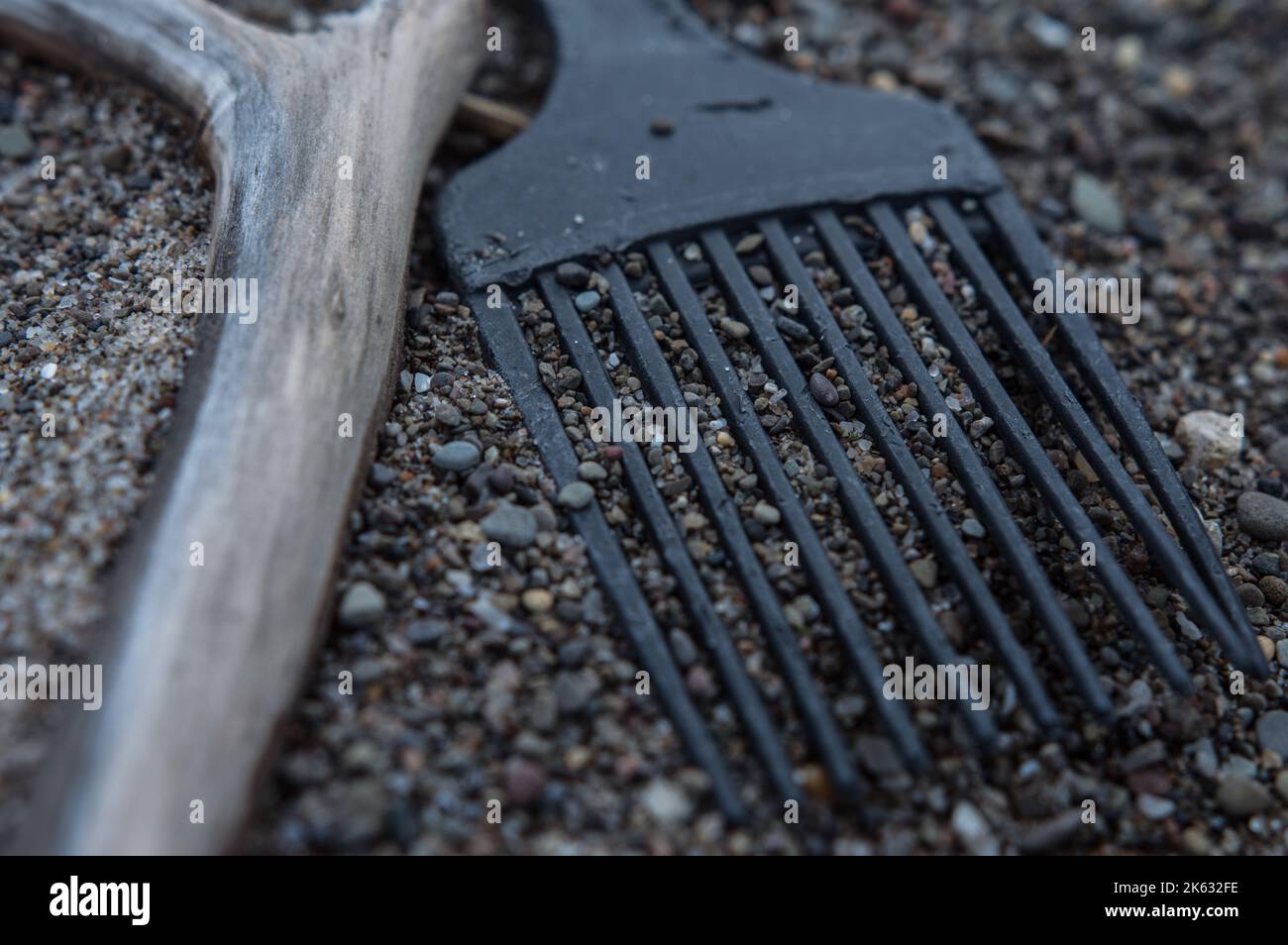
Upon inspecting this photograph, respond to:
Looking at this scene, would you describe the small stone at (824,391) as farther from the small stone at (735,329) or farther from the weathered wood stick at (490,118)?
the weathered wood stick at (490,118)

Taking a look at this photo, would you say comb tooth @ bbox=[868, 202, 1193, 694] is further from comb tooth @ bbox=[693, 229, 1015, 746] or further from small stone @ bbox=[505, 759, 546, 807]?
small stone @ bbox=[505, 759, 546, 807]

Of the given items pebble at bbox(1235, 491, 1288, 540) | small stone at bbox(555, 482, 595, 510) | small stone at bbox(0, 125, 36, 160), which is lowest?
pebble at bbox(1235, 491, 1288, 540)

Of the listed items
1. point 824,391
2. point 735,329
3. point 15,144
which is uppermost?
point 15,144

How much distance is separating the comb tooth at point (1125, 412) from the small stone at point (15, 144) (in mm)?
2234

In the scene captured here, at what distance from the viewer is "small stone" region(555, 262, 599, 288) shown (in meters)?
2.23

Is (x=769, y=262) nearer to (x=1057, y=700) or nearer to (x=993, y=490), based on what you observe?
(x=993, y=490)

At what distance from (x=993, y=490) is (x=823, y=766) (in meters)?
0.61

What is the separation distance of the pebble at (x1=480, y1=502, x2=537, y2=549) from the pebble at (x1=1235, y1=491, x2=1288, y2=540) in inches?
58.0

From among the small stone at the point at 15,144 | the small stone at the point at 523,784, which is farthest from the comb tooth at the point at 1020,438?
the small stone at the point at 15,144

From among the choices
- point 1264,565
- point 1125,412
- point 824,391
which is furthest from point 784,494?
point 1264,565

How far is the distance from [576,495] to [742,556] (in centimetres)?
32

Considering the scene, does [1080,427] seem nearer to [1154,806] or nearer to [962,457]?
[962,457]

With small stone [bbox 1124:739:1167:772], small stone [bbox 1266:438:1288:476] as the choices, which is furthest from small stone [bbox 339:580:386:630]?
small stone [bbox 1266:438:1288:476]

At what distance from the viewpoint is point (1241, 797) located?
1874 mm
